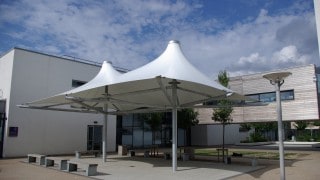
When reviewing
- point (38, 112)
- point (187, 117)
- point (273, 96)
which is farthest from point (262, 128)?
point (38, 112)

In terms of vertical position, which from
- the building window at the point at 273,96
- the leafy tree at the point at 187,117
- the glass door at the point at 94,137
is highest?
the building window at the point at 273,96

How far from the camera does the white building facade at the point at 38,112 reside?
2052 cm

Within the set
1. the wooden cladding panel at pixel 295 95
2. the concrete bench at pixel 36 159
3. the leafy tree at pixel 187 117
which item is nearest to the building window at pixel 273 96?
the wooden cladding panel at pixel 295 95

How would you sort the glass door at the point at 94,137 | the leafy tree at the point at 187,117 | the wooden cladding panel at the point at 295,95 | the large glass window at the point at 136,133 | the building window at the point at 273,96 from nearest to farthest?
the wooden cladding panel at the point at 295,95 < the building window at the point at 273,96 < the glass door at the point at 94,137 < the large glass window at the point at 136,133 < the leafy tree at the point at 187,117

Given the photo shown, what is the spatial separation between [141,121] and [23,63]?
43.4 feet

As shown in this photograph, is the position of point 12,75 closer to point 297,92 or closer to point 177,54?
point 177,54

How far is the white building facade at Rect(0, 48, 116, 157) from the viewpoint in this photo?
20516 mm

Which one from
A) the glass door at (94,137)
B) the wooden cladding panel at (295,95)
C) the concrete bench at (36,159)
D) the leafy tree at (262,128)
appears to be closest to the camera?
the concrete bench at (36,159)

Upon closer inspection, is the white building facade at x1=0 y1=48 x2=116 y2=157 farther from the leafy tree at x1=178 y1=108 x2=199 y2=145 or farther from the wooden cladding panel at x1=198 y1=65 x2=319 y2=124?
the wooden cladding panel at x1=198 y1=65 x2=319 y2=124

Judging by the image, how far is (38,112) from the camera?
2188 centimetres

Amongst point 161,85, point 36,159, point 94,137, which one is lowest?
point 36,159

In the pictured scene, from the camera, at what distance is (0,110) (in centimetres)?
2114

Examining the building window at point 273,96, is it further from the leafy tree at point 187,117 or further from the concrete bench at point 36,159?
the concrete bench at point 36,159

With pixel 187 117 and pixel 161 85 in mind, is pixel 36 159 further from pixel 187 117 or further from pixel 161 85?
pixel 187 117
